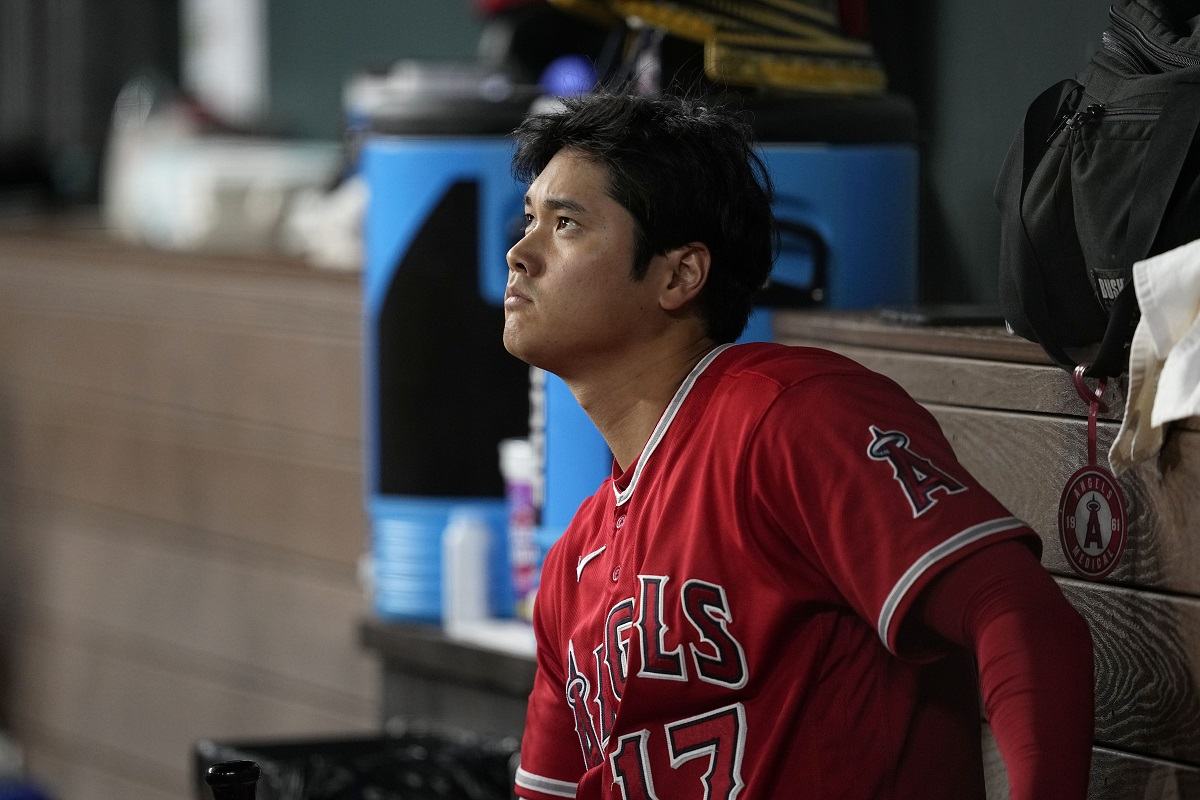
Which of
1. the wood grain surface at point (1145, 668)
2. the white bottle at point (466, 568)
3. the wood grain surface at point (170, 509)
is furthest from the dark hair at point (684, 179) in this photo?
the wood grain surface at point (170, 509)

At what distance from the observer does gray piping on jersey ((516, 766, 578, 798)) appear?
1.75 meters

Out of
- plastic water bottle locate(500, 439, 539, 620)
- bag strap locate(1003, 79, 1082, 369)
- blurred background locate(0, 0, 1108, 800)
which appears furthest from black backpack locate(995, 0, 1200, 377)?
plastic water bottle locate(500, 439, 539, 620)

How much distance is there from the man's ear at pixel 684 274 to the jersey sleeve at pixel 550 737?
30cm

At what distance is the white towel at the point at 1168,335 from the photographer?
1.48 m

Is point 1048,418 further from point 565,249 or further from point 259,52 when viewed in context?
point 259,52

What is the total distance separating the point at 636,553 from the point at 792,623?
0.53 ft

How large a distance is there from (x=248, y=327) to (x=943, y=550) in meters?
2.42

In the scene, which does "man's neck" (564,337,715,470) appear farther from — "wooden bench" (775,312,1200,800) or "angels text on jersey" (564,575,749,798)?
"wooden bench" (775,312,1200,800)

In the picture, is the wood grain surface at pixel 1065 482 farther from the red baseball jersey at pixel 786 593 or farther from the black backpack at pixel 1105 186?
the red baseball jersey at pixel 786 593

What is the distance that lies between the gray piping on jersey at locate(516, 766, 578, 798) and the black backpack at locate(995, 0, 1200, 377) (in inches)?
24.5

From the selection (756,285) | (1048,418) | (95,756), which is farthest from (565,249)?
(95,756)

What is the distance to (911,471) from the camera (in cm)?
138

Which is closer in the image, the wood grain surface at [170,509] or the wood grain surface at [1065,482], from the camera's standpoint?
the wood grain surface at [1065,482]

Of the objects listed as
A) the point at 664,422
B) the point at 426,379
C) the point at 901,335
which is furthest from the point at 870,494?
the point at 426,379
